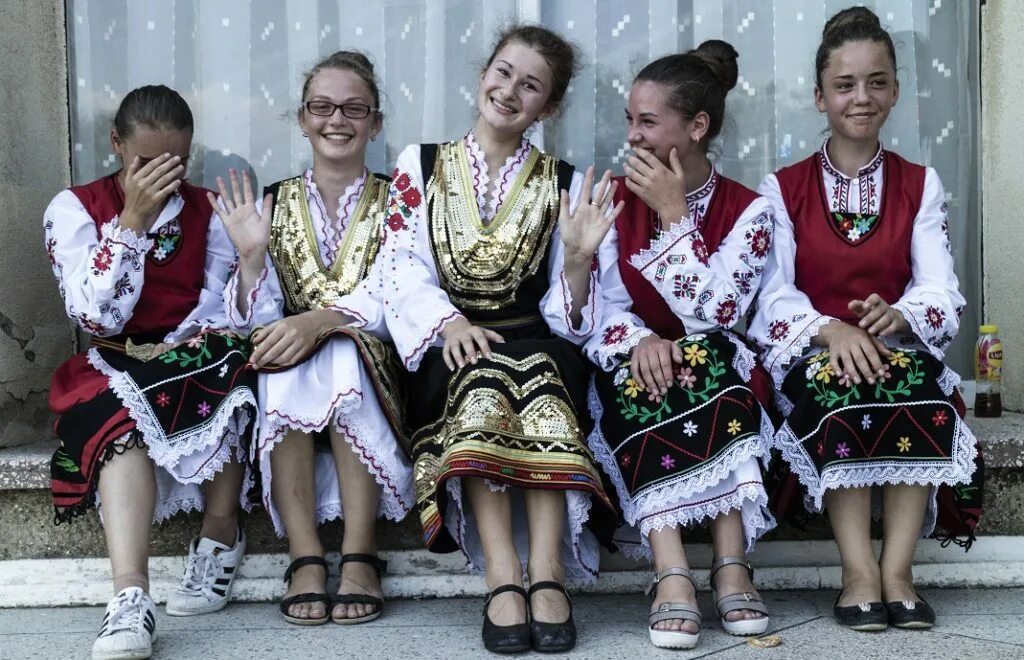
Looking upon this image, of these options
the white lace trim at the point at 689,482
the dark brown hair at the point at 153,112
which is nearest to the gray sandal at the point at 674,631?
the white lace trim at the point at 689,482

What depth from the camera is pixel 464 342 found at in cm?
287

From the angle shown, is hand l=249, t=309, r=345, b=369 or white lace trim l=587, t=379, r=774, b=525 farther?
hand l=249, t=309, r=345, b=369

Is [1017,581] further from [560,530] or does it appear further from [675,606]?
[560,530]

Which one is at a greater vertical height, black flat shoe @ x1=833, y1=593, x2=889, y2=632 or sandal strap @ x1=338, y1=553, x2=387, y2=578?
sandal strap @ x1=338, y1=553, x2=387, y2=578

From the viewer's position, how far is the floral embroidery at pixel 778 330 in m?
3.04

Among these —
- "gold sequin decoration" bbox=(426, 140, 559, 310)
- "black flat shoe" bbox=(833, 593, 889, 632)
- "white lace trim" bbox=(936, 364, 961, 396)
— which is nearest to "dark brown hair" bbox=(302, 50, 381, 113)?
"gold sequin decoration" bbox=(426, 140, 559, 310)

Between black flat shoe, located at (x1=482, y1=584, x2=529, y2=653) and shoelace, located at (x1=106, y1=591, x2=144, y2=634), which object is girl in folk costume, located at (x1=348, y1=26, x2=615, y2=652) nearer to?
black flat shoe, located at (x1=482, y1=584, x2=529, y2=653)

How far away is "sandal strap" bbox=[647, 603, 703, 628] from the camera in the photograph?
260 centimetres

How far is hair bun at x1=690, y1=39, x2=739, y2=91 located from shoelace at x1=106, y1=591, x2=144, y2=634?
7.11ft

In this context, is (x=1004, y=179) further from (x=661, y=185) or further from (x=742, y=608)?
(x=742, y=608)

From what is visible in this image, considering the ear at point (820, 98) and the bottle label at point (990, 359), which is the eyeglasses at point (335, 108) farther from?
the bottle label at point (990, 359)

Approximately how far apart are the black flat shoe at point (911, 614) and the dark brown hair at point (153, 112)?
236 centimetres

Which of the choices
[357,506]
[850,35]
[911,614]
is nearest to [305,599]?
[357,506]

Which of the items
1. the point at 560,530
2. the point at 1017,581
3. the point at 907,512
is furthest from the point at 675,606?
the point at 1017,581
